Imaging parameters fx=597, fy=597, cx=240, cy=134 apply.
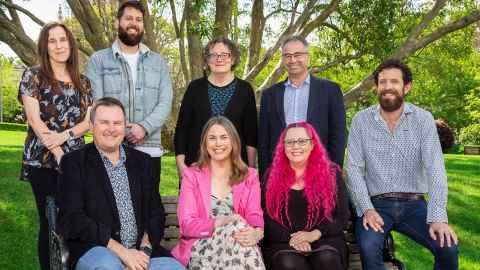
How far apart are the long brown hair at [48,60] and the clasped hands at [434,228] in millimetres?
2444

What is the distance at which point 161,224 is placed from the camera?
424 centimetres

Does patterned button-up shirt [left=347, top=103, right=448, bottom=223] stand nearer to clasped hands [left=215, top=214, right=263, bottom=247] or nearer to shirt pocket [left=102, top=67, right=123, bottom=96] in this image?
clasped hands [left=215, top=214, right=263, bottom=247]

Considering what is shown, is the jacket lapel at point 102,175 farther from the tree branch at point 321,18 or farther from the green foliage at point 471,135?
the green foliage at point 471,135

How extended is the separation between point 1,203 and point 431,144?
732cm

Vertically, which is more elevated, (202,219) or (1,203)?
(202,219)

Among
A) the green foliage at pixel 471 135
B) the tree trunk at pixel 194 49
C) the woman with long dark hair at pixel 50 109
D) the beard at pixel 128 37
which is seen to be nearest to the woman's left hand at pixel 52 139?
the woman with long dark hair at pixel 50 109

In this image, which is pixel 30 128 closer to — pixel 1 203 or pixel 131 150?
pixel 131 150

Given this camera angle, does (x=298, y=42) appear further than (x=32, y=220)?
No

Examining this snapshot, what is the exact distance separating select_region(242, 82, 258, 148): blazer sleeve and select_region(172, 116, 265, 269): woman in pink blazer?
0.81m

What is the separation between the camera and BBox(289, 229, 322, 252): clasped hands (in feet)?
14.3

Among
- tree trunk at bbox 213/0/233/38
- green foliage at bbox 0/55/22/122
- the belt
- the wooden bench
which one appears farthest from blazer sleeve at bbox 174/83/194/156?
green foliage at bbox 0/55/22/122

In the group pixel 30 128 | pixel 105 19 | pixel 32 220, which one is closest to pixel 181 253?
pixel 30 128

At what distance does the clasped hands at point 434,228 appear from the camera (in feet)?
14.6

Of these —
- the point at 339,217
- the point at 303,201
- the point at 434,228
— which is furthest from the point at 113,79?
the point at 434,228
